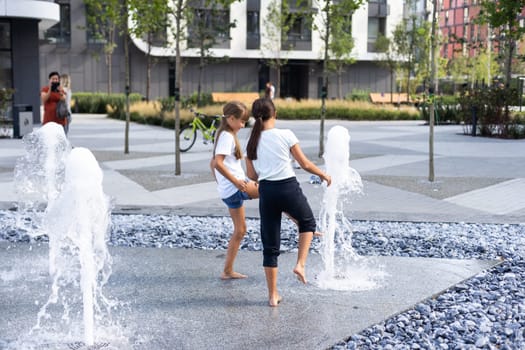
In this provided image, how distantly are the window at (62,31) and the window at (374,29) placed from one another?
2157cm

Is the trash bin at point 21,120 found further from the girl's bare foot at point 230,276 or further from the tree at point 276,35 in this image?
the tree at point 276,35

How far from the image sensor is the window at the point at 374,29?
5272 cm

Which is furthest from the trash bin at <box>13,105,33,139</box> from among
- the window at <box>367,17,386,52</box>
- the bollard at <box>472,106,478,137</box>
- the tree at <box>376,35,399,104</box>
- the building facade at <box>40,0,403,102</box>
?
the window at <box>367,17,386,52</box>

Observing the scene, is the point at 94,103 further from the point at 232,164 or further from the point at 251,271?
the point at 232,164

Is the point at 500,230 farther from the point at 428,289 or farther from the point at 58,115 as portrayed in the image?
the point at 58,115

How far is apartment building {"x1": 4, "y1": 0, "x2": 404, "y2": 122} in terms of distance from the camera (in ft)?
150

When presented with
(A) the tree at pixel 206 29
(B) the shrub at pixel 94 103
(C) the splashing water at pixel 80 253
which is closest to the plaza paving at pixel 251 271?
(C) the splashing water at pixel 80 253

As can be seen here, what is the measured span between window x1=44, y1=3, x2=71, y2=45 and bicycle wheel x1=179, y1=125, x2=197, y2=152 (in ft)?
101

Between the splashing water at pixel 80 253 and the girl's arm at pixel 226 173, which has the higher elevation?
the girl's arm at pixel 226 173

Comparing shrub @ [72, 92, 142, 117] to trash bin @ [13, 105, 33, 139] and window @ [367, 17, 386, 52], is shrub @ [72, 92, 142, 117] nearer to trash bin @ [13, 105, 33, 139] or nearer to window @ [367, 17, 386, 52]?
trash bin @ [13, 105, 33, 139]

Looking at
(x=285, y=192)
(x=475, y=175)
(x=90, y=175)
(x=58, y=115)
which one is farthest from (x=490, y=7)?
(x=90, y=175)

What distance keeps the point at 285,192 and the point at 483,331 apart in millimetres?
1609

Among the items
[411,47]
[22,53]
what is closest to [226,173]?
[22,53]

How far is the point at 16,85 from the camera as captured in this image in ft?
85.8
